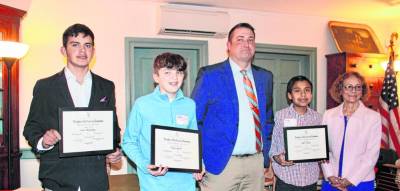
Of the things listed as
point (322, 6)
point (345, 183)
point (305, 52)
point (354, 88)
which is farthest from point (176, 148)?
point (305, 52)

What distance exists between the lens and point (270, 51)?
5.14 meters

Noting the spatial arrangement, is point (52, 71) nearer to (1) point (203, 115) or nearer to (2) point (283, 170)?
(1) point (203, 115)

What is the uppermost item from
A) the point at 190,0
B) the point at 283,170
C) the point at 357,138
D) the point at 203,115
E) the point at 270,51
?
the point at 190,0

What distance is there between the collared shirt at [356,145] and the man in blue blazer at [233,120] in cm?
60

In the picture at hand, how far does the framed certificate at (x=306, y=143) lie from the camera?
265 centimetres

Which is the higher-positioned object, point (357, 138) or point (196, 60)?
point (196, 60)

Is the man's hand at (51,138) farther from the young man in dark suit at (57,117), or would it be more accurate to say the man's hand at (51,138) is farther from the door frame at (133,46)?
the door frame at (133,46)

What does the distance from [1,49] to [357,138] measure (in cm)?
310

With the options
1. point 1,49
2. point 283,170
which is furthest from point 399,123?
point 1,49

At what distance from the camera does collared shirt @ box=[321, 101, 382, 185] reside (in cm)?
266

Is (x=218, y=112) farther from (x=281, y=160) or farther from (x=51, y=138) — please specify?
(x=51, y=138)

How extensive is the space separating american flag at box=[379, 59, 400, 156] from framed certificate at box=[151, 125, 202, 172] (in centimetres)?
373

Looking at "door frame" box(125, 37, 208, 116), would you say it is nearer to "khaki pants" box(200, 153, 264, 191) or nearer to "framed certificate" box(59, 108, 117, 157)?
"khaki pants" box(200, 153, 264, 191)

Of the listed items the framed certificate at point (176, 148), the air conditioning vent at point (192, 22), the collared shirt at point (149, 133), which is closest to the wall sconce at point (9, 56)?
the air conditioning vent at point (192, 22)
